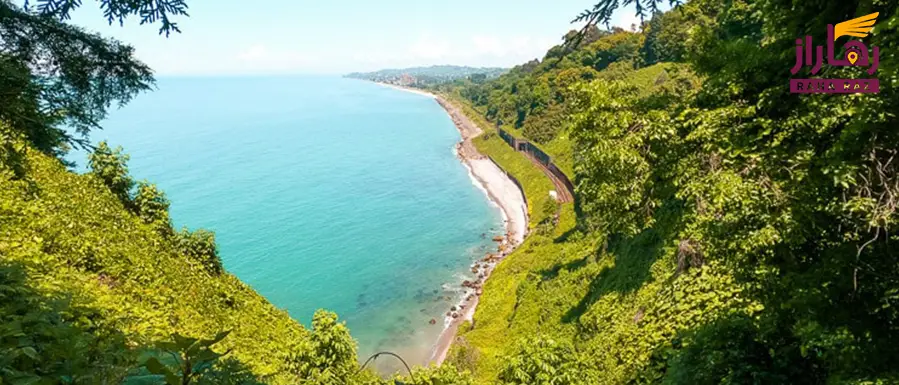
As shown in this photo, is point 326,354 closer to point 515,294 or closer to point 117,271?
point 117,271

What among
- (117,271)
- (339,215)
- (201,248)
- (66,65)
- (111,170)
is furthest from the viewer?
(339,215)

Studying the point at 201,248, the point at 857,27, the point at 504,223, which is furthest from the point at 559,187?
the point at 857,27

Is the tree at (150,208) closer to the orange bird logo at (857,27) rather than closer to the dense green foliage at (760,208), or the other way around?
the dense green foliage at (760,208)

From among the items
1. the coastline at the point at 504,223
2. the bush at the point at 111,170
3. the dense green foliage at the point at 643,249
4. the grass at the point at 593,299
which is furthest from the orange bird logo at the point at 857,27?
the bush at the point at 111,170

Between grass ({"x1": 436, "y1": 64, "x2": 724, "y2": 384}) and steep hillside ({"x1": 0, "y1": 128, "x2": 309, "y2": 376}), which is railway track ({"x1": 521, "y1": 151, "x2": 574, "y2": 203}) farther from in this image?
steep hillside ({"x1": 0, "y1": 128, "x2": 309, "y2": 376})

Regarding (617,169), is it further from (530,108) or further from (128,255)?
(530,108)

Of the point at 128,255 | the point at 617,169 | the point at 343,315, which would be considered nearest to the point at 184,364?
the point at 617,169

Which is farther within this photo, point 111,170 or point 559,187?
point 559,187
